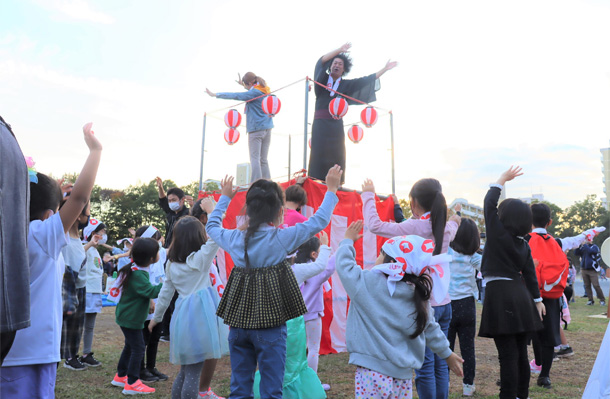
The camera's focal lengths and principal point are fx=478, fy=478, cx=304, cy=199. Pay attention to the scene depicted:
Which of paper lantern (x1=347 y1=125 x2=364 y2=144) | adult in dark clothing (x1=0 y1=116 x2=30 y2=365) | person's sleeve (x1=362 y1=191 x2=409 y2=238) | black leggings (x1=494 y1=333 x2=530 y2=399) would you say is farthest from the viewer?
paper lantern (x1=347 y1=125 x2=364 y2=144)

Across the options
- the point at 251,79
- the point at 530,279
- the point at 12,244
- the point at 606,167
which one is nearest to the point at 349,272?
the point at 12,244

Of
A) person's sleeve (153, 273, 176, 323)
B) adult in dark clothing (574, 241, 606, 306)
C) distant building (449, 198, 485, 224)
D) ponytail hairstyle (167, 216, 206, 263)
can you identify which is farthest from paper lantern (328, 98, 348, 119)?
distant building (449, 198, 485, 224)

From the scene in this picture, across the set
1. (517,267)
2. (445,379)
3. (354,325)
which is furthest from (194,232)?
(517,267)

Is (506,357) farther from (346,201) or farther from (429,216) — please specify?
(346,201)

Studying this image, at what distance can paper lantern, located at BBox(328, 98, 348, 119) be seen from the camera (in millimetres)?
6645

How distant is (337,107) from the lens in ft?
21.8

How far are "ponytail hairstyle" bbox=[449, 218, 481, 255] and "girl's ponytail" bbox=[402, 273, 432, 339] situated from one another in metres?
2.37

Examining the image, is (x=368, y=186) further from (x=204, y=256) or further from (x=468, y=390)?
(x=468, y=390)

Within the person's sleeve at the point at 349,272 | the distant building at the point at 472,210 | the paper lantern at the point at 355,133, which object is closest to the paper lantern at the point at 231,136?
the paper lantern at the point at 355,133

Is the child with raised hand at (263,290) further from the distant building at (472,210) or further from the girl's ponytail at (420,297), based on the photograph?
the distant building at (472,210)

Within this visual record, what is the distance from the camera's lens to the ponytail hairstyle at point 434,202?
361 centimetres

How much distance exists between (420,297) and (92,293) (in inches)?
203

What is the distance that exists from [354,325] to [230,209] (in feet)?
15.1

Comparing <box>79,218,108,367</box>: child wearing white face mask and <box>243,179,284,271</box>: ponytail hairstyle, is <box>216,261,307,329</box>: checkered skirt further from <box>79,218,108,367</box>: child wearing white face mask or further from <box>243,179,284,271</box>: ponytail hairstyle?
<box>79,218,108,367</box>: child wearing white face mask
